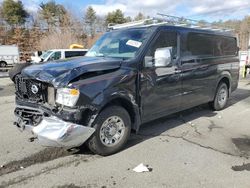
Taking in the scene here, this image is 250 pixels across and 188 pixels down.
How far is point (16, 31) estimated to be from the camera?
153 feet

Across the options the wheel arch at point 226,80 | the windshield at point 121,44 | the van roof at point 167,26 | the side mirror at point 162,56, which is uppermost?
the van roof at point 167,26

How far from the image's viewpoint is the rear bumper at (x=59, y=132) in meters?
3.97

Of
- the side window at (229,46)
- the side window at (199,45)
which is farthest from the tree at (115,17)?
the side window at (199,45)

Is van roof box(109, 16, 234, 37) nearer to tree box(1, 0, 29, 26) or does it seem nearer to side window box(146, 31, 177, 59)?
side window box(146, 31, 177, 59)

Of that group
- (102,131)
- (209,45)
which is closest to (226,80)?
(209,45)

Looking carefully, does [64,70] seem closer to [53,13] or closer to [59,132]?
[59,132]

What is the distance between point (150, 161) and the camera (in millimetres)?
4449

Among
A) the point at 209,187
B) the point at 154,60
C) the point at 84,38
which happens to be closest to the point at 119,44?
the point at 154,60

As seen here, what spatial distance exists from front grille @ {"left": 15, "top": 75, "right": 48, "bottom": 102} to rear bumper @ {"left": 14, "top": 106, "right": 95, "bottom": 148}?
39cm

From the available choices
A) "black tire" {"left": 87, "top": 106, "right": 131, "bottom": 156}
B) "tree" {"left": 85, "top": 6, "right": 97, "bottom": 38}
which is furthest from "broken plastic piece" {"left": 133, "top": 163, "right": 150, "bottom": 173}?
"tree" {"left": 85, "top": 6, "right": 97, "bottom": 38}

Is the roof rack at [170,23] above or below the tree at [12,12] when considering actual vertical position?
below

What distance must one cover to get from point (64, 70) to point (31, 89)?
26.2 inches

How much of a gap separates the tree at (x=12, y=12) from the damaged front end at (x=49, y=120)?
1943 inches

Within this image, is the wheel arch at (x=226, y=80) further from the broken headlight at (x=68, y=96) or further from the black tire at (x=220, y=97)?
the broken headlight at (x=68, y=96)
